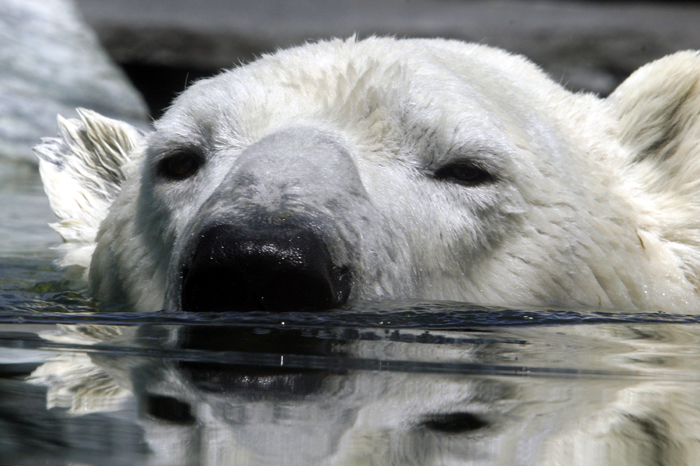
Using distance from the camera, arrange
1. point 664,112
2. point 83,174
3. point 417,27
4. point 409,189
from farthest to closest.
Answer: point 417,27, point 83,174, point 664,112, point 409,189

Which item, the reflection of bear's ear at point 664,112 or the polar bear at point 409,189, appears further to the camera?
the reflection of bear's ear at point 664,112

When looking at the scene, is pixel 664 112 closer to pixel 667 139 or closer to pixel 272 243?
pixel 667 139

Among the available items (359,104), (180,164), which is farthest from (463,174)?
(180,164)

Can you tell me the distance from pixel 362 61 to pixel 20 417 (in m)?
2.35

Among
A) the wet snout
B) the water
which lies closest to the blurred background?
the wet snout

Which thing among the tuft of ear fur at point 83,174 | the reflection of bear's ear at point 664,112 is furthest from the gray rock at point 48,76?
the reflection of bear's ear at point 664,112

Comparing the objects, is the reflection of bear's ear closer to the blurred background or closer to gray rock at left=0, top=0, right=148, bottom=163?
gray rock at left=0, top=0, right=148, bottom=163

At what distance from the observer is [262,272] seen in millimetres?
2400

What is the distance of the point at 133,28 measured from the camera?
12648mm

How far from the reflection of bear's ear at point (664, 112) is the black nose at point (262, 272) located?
2006 mm

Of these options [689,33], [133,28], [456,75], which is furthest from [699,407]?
[133,28]

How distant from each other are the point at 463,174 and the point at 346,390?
1.70m

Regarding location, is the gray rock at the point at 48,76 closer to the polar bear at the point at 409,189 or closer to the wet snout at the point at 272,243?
the polar bear at the point at 409,189

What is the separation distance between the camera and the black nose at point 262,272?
2.37m
